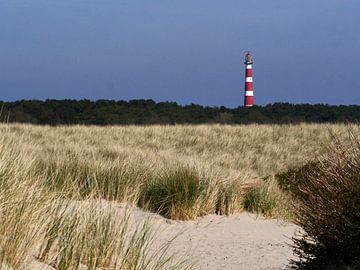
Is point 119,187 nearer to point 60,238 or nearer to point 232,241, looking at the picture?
point 232,241

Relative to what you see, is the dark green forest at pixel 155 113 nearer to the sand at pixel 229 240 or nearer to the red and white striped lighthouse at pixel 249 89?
the red and white striped lighthouse at pixel 249 89

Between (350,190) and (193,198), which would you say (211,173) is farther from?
(350,190)

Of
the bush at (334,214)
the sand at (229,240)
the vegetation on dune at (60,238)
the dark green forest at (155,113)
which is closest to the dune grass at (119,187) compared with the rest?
the vegetation on dune at (60,238)

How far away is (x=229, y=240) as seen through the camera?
852 cm

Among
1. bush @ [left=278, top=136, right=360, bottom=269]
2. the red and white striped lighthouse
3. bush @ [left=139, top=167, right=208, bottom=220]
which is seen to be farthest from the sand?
the red and white striped lighthouse

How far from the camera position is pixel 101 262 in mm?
3934

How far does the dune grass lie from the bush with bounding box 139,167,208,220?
1cm

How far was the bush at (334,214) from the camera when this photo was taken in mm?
5824

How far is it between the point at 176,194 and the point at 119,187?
31.9 inches

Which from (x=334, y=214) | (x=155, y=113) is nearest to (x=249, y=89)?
(x=155, y=113)

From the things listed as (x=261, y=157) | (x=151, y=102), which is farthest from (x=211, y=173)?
(x=151, y=102)

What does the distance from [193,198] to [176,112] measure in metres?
33.9

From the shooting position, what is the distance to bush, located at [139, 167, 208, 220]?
920cm

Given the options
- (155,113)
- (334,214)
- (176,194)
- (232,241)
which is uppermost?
(155,113)
